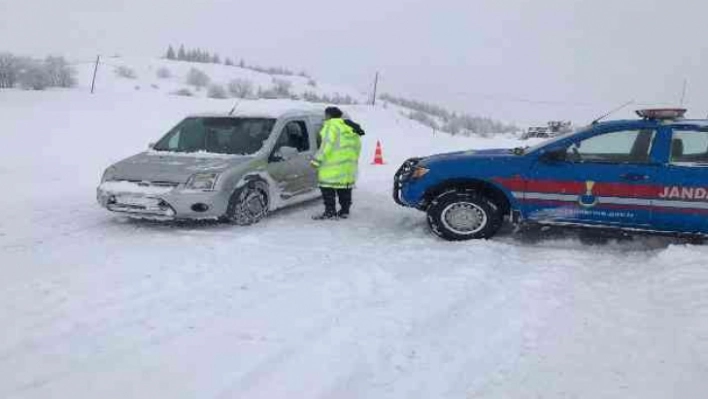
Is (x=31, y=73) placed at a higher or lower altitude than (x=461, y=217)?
higher

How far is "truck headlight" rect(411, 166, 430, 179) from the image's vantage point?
25.1 feet

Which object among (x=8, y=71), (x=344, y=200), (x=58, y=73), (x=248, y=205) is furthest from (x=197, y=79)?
(x=248, y=205)

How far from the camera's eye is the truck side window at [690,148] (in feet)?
22.2

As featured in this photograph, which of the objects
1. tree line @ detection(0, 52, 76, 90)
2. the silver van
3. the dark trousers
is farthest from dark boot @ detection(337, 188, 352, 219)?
→ tree line @ detection(0, 52, 76, 90)

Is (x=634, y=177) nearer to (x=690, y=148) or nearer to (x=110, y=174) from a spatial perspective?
(x=690, y=148)

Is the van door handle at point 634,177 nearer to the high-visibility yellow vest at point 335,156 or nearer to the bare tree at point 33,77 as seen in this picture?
the high-visibility yellow vest at point 335,156

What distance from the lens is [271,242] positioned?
23.2ft

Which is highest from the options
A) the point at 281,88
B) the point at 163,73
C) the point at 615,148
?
the point at 163,73

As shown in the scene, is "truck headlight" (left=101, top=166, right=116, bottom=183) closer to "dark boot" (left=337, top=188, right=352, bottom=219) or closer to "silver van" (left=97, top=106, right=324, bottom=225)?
"silver van" (left=97, top=106, right=324, bottom=225)

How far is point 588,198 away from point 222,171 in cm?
436

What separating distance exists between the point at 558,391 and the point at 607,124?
4.36 meters

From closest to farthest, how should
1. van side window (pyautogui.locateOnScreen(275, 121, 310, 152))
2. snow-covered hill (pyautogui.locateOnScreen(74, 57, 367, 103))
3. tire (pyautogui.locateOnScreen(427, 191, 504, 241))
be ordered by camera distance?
1. tire (pyautogui.locateOnScreen(427, 191, 504, 241))
2. van side window (pyautogui.locateOnScreen(275, 121, 310, 152))
3. snow-covered hill (pyautogui.locateOnScreen(74, 57, 367, 103))

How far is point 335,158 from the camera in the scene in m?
8.56

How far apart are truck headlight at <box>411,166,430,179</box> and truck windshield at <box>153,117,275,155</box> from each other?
2.23m
